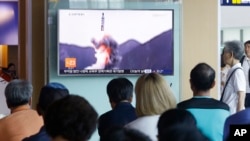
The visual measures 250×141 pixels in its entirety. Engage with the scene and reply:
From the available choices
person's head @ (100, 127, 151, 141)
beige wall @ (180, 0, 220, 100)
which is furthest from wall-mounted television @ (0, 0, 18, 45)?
person's head @ (100, 127, 151, 141)

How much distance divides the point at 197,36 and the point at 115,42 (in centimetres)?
98

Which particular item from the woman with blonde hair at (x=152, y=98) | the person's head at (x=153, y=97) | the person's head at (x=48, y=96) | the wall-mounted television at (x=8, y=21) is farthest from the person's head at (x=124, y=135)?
the wall-mounted television at (x=8, y=21)

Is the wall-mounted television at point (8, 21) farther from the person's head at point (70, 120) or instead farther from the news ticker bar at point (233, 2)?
the person's head at point (70, 120)

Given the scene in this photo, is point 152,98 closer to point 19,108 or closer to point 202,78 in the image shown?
point 202,78

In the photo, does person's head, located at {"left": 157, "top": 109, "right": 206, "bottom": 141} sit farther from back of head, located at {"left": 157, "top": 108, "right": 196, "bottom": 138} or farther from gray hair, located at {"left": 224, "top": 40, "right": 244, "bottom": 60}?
gray hair, located at {"left": 224, "top": 40, "right": 244, "bottom": 60}

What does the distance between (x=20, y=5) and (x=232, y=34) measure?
8.81 m

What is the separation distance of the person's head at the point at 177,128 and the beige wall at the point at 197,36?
4696mm

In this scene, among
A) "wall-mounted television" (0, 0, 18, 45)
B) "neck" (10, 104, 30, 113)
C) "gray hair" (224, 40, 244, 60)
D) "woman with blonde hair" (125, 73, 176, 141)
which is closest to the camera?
"woman with blonde hair" (125, 73, 176, 141)

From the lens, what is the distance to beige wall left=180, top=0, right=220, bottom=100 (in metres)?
6.96

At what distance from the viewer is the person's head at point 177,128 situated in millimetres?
2125

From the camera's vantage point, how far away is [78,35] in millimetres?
6613

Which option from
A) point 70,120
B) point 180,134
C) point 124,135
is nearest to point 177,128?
point 180,134

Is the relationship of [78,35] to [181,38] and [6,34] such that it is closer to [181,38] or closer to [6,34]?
[181,38]

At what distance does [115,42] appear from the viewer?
265 inches
